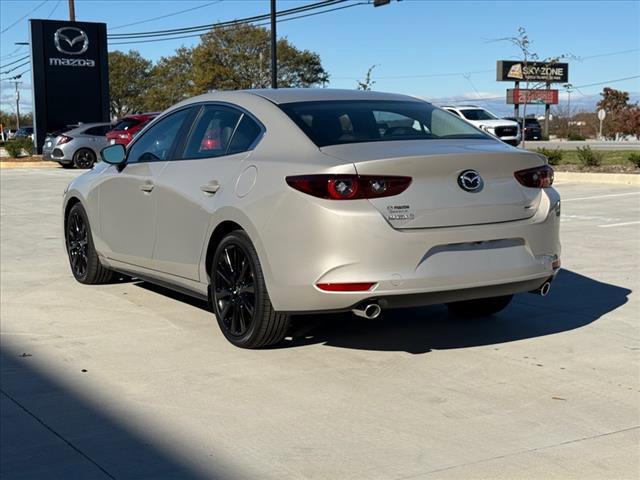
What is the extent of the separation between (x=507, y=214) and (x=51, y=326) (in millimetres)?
3385

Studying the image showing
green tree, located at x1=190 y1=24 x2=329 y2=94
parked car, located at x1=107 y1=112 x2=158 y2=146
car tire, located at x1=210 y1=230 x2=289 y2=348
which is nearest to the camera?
car tire, located at x1=210 y1=230 x2=289 y2=348

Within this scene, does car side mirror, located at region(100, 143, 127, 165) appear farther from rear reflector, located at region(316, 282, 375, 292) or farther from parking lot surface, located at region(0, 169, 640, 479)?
rear reflector, located at region(316, 282, 375, 292)

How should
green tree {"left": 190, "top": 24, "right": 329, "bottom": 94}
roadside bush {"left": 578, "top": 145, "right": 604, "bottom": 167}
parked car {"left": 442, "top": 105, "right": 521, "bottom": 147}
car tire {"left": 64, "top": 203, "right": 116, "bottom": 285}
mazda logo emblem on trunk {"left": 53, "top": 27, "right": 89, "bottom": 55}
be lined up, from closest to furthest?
car tire {"left": 64, "top": 203, "right": 116, "bottom": 285} → roadside bush {"left": 578, "top": 145, "right": 604, "bottom": 167} → parked car {"left": 442, "top": 105, "right": 521, "bottom": 147} → mazda logo emblem on trunk {"left": 53, "top": 27, "right": 89, "bottom": 55} → green tree {"left": 190, "top": 24, "right": 329, "bottom": 94}

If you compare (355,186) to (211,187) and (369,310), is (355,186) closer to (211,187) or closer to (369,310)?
(369,310)

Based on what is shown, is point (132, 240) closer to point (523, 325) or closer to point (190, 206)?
point (190, 206)

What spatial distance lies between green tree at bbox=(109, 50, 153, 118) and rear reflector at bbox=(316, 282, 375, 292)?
85662 mm

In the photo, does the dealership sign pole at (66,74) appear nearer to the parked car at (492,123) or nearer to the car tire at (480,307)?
the parked car at (492,123)

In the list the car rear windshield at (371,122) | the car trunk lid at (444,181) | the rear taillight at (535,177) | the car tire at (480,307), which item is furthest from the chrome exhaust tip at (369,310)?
the car tire at (480,307)

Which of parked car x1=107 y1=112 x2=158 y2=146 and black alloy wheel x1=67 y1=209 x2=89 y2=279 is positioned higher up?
parked car x1=107 y1=112 x2=158 y2=146

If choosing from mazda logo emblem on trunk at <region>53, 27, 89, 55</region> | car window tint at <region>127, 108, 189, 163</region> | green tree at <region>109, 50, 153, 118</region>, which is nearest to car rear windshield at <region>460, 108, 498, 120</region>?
mazda logo emblem on trunk at <region>53, 27, 89, 55</region>

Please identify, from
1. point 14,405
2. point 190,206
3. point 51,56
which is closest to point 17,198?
point 190,206

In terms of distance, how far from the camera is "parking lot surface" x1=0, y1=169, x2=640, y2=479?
387 cm

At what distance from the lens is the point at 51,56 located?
37.0 meters

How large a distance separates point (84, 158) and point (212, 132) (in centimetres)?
2367
